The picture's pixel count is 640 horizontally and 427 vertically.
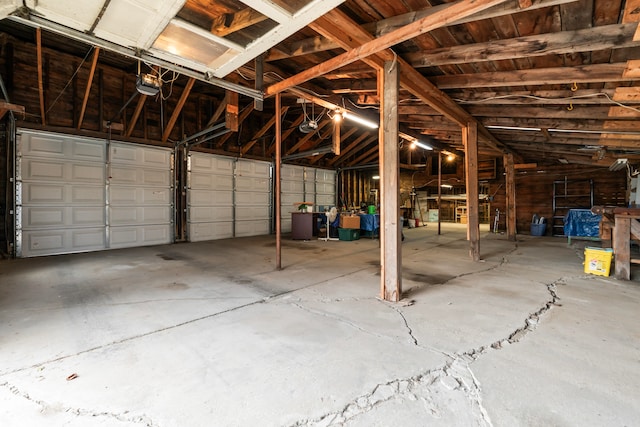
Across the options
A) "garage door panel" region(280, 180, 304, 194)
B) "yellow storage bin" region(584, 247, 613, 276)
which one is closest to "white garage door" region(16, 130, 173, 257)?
"garage door panel" region(280, 180, 304, 194)

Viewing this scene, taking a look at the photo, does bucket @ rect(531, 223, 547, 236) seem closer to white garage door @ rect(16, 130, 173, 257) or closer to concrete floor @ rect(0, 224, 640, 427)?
concrete floor @ rect(0, 224, 640, 427)

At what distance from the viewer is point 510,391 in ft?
5.21

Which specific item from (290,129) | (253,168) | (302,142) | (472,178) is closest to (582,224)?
(472,178)

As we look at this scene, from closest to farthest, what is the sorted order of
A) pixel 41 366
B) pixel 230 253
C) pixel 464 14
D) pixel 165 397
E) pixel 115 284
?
pixel 165 397
pixel 41 366
pixel 464 14
pixel 115 284
pixel 230 253

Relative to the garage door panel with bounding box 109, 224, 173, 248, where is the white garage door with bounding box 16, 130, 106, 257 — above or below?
above

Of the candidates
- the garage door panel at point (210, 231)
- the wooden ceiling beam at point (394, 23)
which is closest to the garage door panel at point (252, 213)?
the garage door panel at point (210, 231)

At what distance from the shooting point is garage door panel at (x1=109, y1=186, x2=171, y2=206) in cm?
674

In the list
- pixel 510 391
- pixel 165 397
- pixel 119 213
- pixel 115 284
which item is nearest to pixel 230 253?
pixel 115 284

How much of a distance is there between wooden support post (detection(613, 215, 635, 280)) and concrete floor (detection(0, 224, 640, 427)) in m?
0.25

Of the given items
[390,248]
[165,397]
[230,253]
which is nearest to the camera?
[165,397]

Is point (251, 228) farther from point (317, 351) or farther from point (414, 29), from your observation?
point (414, 29)

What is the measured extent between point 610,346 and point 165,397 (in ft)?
9.98

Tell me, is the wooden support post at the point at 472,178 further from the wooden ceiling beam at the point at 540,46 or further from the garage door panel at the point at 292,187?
the garage door panel at the point at 292,187

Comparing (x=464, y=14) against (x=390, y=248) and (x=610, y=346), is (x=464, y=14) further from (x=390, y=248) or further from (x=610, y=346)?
(x=610, y=346)
